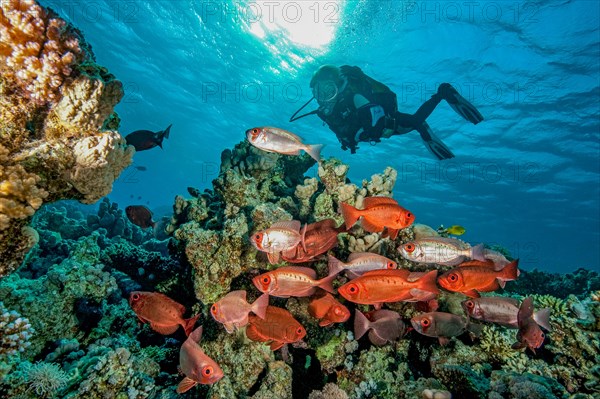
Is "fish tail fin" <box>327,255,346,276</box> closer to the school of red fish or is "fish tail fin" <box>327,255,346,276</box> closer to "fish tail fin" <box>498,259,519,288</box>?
the school of red fish

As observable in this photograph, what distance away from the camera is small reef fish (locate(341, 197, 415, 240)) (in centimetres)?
322

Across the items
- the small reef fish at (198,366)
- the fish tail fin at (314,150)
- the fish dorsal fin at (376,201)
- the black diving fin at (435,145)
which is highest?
the black diving fin at (435,145)

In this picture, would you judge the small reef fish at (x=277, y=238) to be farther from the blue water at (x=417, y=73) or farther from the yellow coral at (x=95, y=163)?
the blue water at (x=417, y=73)

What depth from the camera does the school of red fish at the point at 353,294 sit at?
Answer: 2.81 meters

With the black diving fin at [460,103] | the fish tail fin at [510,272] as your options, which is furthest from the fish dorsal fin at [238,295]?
the black diving fin at [460,103]

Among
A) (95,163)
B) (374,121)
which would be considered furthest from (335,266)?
(374,121)

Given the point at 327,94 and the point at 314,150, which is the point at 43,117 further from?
the point at 327,94

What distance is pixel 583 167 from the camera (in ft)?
89.1

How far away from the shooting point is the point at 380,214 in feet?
10.7

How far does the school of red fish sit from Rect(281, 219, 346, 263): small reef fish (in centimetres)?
1

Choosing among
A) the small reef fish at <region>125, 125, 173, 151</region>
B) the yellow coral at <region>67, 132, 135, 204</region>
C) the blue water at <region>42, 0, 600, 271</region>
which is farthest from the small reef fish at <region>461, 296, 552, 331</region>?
the blue water at <region>42, 0, 600, 271</region>

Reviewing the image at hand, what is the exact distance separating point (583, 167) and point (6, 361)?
38.9 m

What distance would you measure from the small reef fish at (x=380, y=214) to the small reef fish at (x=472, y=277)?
27.0 inches

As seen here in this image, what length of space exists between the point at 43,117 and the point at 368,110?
9.48m
